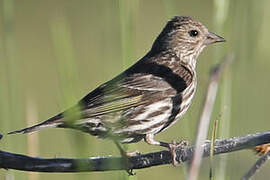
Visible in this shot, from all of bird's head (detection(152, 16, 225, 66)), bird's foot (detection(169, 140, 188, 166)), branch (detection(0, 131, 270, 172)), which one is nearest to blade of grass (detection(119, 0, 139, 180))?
branch (detection(0, 131, 270, 172))

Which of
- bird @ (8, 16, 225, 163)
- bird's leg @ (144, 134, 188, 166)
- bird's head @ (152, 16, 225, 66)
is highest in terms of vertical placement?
bird's head @ (152, 16, 225, 66)

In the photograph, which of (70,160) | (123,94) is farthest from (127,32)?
(123,94)

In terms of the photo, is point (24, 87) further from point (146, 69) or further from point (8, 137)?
point (8, 137)

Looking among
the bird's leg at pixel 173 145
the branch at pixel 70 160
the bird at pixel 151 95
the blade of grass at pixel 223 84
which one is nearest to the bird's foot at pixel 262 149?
the branch at pixel 70 160

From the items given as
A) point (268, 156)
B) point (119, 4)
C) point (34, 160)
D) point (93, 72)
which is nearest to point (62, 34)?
point (119, 4)

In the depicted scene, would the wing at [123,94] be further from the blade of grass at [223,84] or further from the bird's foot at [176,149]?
the blade of grass at [223,84]

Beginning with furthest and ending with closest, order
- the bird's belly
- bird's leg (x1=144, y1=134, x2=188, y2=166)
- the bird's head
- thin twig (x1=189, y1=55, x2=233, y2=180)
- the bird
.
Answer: the bird's head < the bird's belly < the bird < bird's leg (x1=144, y1=134, x2=188, y2=166) < thin twig (x1=189, y1=55, x2=233, y2=180)

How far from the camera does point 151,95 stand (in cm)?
534

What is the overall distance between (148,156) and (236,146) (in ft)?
1.76

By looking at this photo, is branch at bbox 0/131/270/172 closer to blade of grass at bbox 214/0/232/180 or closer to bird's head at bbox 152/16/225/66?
blade of grass at bbox 214/0/232/180

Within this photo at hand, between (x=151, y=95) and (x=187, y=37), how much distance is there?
0.98 meters

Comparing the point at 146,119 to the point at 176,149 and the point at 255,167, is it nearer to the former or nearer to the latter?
the point at 176,149

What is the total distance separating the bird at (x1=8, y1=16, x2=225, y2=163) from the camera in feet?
15.9

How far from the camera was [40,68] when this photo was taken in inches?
537
